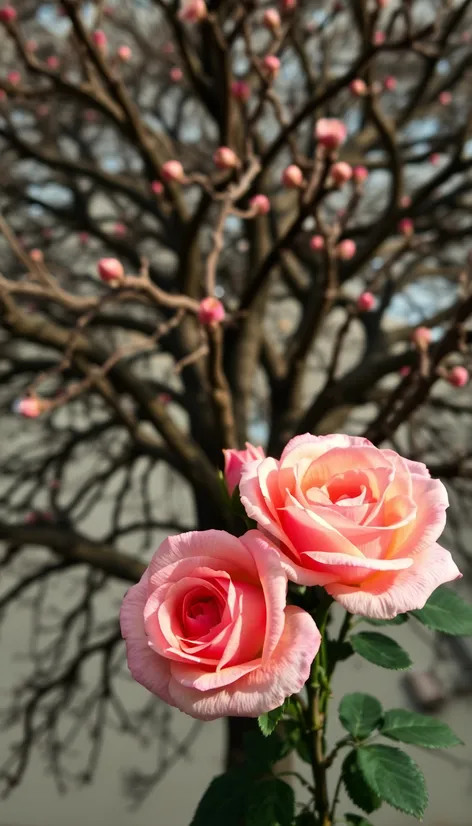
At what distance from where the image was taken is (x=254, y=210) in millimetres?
1584

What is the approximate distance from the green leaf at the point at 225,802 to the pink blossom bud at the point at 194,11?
5.83 feet

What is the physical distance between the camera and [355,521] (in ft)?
1.74

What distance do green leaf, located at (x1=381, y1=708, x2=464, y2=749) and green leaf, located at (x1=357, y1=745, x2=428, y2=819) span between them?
0.03 m

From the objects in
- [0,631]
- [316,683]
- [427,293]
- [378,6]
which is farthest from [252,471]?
[0,631]

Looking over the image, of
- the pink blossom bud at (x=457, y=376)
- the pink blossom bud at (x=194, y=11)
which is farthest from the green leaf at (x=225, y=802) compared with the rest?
the pink blossom bud at (x=194, y=11)

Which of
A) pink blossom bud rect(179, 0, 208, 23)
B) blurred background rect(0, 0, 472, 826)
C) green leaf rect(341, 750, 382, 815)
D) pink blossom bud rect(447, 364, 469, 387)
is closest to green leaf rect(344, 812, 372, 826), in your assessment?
green leaf rect(341, 750, 382, 815)

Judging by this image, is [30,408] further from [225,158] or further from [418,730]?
[418,730]

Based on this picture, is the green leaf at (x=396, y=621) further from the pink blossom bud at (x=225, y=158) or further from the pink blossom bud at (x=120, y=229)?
the pink blossom bud at (x=120, y=229)

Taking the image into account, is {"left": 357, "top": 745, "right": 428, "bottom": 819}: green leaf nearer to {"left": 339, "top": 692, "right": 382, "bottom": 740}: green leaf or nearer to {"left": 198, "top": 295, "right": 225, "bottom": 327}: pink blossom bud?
{"left": 339, "top": 692, "right": 382, "bottom": 740}: green leaf

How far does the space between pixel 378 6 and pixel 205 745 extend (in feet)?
17.3

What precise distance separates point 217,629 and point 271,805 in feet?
0.93

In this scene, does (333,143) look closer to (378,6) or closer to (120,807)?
(378,6)

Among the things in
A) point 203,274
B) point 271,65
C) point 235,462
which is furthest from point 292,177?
point 203,274

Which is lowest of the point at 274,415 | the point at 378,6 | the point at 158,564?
the point at 274,415
